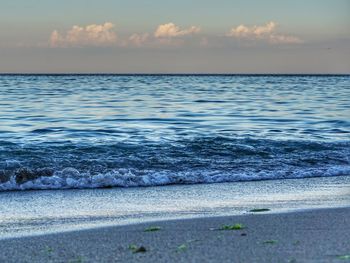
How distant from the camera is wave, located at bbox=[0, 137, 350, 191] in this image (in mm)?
12047

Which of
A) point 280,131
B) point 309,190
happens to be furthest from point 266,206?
point 280,131

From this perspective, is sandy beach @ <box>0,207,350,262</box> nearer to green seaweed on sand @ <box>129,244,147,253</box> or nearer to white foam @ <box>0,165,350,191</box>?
green seaweed on sand @ <box>129,244,147,253</box>

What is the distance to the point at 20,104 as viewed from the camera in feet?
106

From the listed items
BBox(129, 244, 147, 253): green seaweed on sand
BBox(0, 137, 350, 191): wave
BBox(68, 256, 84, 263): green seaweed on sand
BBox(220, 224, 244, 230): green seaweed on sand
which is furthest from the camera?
BBox(0, 137, 350, 191): wave

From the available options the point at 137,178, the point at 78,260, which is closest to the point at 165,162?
the point at 137,178

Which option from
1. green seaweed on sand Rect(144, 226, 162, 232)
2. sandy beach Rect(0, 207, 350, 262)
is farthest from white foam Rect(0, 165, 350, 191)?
green seaweed on sand Rect(144, 226, 162, 232)

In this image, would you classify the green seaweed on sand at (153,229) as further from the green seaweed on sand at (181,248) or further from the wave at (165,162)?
the wave at (165,162)

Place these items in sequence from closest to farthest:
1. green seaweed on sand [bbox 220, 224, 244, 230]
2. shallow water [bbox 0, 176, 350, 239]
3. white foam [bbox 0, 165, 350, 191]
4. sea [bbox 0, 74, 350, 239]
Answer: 1. green seaweed on sand [bbox 220, 224, 244, 230]
2. shallow water [bbox 0, 176, 350, 239]
3. sea [bbox 0, 74, 350, 239]
4. white foam [bbox 0, 165, 350, 191]

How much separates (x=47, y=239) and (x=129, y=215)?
1.83 meters

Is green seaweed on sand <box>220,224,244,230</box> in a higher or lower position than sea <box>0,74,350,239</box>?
higher

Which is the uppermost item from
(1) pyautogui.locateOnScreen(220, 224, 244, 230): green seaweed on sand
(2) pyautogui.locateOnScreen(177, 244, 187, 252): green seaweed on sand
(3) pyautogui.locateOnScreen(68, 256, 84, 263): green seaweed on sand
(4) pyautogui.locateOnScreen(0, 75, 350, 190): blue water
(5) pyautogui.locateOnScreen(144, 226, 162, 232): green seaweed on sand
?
(2) pyautogui.locateOnScreen(177, 244, 187, 252): green seaweed on sand

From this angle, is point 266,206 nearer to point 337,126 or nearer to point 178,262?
point 178,262

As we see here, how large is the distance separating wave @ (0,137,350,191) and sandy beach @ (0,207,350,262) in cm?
449

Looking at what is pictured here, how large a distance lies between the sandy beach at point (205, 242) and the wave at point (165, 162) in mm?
4487
